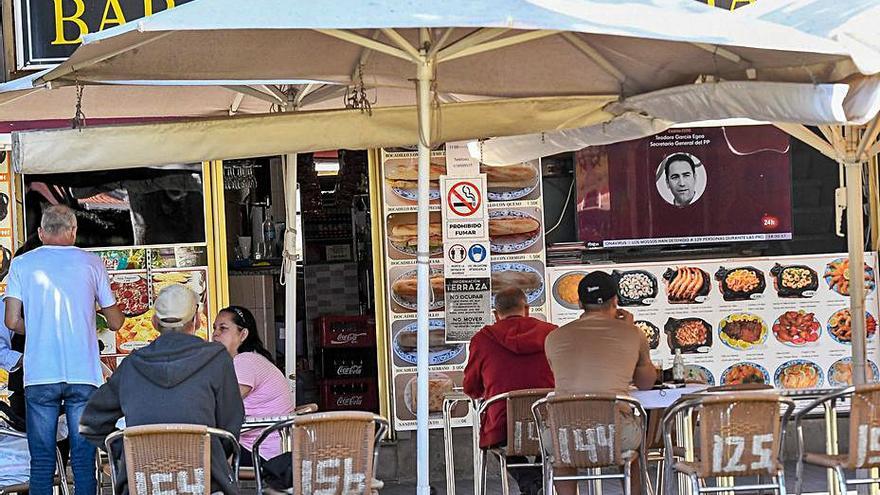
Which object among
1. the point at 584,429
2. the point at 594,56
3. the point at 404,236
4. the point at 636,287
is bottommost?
the point at 584,429

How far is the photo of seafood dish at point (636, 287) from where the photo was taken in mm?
10469

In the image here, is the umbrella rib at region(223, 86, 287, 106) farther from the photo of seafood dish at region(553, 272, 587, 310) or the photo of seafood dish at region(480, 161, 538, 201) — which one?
the photo of seafood dish at region(553, 272, 587, 310)

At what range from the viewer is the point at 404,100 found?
357 inches

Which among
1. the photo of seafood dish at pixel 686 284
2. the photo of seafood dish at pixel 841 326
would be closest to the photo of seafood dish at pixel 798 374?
the photo of seafood dish at pixel 841 326

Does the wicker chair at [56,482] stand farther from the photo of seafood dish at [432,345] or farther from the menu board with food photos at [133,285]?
the photo of seafood dish at [432,345]

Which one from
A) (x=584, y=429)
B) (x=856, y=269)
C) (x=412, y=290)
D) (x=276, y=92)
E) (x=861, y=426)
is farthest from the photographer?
(x=412, y=290)

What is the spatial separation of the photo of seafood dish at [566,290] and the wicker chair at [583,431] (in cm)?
341

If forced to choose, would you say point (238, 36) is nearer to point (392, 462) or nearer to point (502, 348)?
point (502, 348)

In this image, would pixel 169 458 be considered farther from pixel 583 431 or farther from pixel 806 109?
pixel 806 109

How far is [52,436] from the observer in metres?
7.11

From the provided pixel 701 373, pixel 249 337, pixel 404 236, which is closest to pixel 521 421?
pixel 249 337

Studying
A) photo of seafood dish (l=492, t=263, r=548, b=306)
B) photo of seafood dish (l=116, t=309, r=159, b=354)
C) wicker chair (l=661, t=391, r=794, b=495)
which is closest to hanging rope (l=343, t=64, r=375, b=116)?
wicker chair (l=661, t=391, r=794, b=495)

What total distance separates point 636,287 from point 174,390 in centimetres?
522

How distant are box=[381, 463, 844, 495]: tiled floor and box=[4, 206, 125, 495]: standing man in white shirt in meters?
3.23
